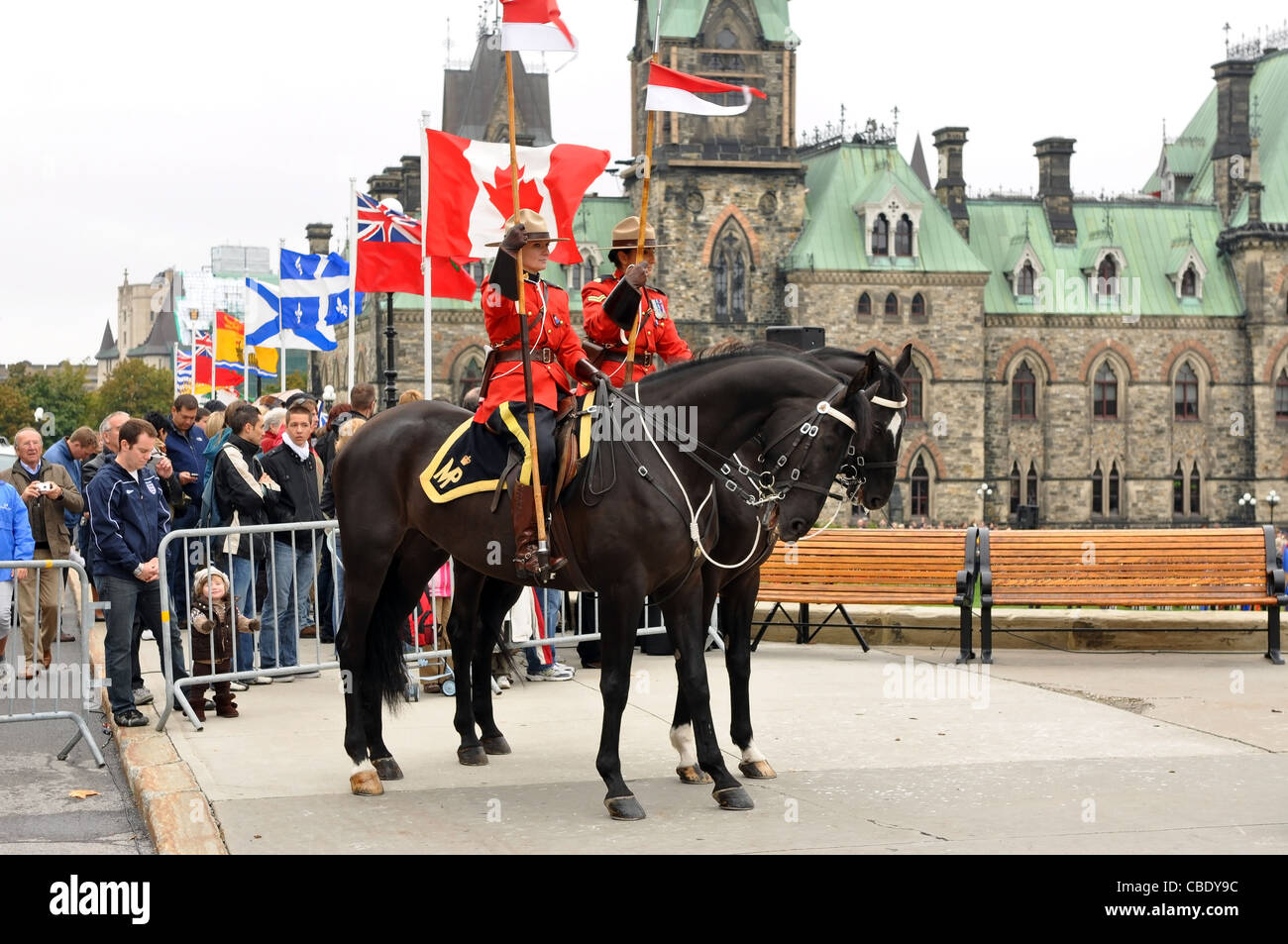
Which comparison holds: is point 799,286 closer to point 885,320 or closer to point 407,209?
point 885,320

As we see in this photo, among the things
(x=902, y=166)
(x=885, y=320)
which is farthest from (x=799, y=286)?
(x=902, y=166)

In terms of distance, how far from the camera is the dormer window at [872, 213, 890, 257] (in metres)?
60.2

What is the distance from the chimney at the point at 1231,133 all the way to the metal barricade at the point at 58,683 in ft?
200

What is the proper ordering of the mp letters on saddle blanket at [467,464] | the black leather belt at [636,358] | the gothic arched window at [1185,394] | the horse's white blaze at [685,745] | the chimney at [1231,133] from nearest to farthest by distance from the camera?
the mp letters on saddle blanket at [467,464] → the horse's white blaze at [685,745] → the black leather belt at [636,358] → the gothic arched window at [1185,394] → the chimney at [1231,133]

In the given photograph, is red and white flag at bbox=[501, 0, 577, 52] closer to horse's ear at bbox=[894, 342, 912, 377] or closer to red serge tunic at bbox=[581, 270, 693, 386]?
red serge tunic at bbox=[581, 270, 693, 386]

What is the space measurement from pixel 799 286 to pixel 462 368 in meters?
13.1

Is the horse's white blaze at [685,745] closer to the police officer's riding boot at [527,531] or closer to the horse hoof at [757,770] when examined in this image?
the horse hoof at [757,770]

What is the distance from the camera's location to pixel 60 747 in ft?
32.8

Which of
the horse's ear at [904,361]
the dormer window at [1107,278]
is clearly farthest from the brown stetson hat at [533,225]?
the dormer window at [1107,278]

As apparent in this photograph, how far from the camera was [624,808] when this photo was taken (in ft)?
24.3

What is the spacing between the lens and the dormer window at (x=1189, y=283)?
2506 inches

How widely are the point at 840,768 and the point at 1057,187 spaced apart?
6074 cm

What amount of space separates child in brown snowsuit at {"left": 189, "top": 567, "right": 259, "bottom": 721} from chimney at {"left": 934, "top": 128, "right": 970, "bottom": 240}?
56649mm

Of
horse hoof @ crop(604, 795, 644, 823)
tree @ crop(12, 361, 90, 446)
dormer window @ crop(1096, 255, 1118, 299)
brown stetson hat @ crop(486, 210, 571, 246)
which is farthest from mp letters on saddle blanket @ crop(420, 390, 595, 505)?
tree @ crop(12, 361, 90, 446)
